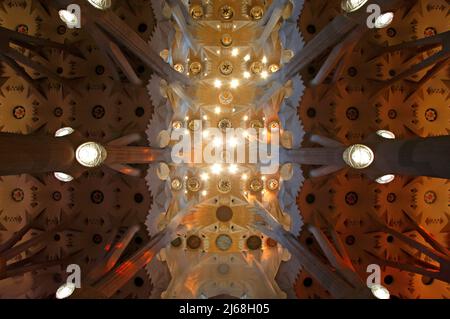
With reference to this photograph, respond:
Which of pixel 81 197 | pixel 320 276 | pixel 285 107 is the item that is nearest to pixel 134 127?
pixel 81 197

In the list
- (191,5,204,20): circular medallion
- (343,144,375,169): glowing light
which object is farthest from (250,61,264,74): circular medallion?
(343,144,375,169): glowing light

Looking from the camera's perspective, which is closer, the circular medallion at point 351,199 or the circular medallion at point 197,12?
the circular medallion at point 351,199

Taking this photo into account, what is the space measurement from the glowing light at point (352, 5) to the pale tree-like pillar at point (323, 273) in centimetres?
750

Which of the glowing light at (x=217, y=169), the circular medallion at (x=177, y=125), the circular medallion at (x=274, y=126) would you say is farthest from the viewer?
the glowing light at (x=217, y=169)

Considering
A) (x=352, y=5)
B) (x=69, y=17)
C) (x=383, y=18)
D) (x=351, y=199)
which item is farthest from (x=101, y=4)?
(x=351, y=199)

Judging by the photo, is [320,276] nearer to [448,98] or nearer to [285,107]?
[285,107]

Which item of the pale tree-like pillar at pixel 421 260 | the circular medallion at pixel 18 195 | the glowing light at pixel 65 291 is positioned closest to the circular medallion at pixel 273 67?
the pale tree-like pillar at pixel 421 260

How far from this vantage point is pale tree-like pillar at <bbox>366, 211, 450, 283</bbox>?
31.8 ft

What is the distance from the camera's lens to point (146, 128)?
482 inches

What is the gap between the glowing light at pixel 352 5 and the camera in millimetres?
8125

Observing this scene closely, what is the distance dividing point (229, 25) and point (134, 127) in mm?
→ 8699

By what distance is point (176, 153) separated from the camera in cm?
1401

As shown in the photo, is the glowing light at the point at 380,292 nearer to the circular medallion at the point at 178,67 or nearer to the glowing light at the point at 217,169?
the glowing light at the point at 217,169

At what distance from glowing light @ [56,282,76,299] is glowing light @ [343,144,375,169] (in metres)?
8.07
